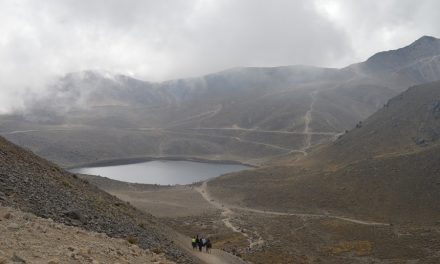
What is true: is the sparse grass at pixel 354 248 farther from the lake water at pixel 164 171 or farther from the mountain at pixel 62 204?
the lake water at pixel 164 171

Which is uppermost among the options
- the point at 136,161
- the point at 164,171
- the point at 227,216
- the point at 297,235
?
the point at 136,161

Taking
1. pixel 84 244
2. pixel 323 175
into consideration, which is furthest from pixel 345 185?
pixel 84 244

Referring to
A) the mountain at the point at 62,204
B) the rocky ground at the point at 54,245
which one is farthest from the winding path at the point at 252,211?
the rocky ground at the point at 54,245

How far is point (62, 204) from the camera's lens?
22719 millimetres

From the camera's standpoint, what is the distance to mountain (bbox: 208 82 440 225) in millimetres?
68994

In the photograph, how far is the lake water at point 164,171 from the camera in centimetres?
13788

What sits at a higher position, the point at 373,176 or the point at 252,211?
the point at 373,176

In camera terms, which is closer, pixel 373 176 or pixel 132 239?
pixel 132 239

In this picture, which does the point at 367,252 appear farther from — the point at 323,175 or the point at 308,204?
the point at 323,175

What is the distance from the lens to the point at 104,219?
79.0 feet

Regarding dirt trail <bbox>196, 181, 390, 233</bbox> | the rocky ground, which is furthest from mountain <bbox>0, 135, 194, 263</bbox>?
dirt trail <bbox>196, 181, 390, 233</bbox>

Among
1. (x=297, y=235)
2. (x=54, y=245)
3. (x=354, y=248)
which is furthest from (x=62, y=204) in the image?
(x=297, y=235)

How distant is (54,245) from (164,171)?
141749 millimetres

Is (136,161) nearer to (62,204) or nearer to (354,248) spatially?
(354,248)
